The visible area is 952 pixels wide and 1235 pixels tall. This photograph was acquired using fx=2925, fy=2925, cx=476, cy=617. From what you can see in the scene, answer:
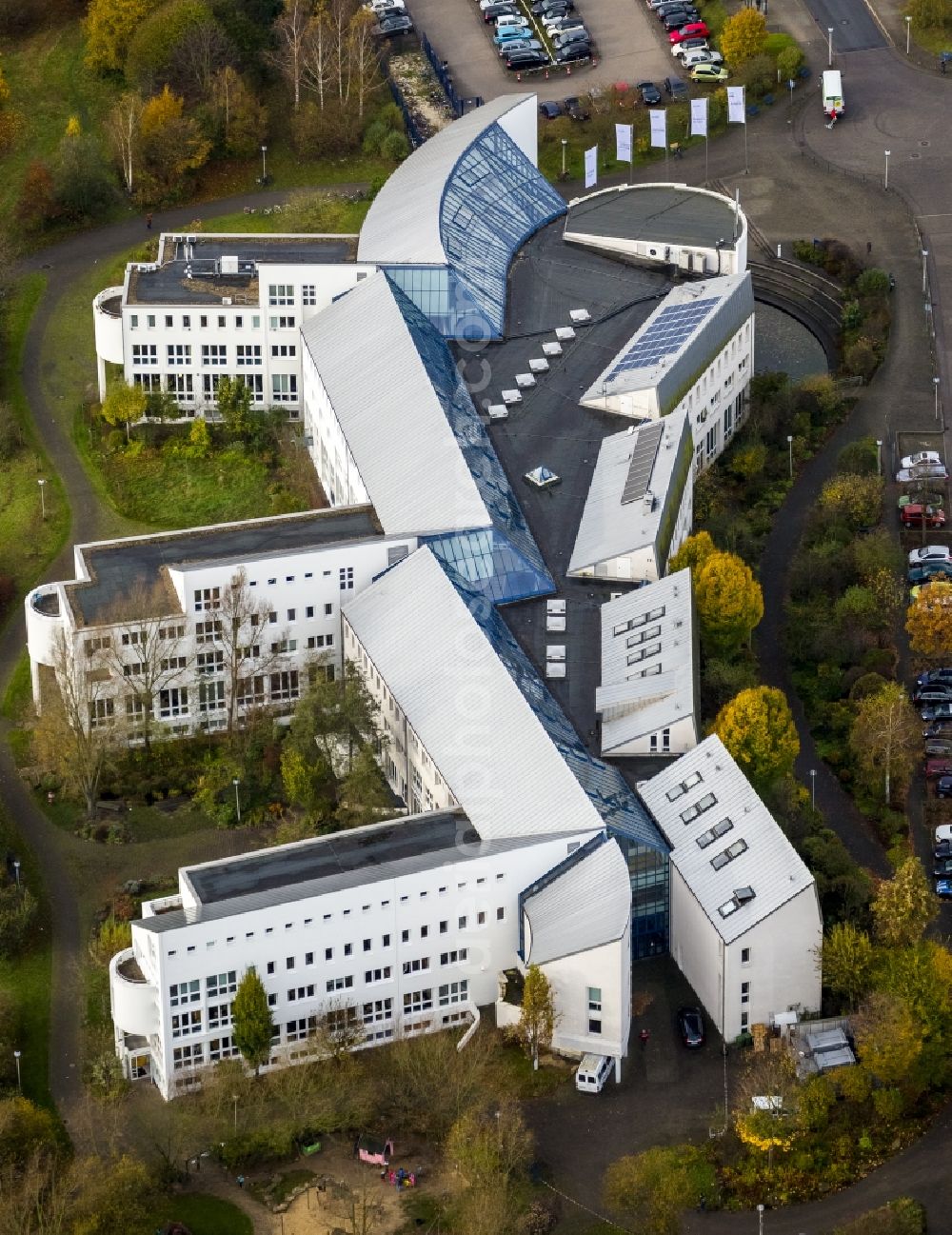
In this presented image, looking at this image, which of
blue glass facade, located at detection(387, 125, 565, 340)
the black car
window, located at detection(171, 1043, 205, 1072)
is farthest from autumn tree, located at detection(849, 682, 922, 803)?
blue glass facade, located at detection(387, 125, 565, 340)

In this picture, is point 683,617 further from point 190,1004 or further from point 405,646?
point 190,1004

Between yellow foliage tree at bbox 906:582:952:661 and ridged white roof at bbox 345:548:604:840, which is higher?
ridged white roof at bbox 345:548:604:840

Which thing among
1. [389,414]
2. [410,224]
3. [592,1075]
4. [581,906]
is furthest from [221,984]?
[410,224]

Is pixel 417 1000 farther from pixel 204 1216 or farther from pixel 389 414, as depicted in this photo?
pixel 389 414

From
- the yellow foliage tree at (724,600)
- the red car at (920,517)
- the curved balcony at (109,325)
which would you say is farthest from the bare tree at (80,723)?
the red car at (920,517)

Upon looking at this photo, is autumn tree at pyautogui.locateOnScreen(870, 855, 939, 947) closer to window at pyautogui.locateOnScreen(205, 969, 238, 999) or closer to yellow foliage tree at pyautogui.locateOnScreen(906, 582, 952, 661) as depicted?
yellow foliage tree at pyautogui.locateOnScreen(906, 582, 952, 661)

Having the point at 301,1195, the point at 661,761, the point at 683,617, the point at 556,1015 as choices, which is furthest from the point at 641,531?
the point at 301,1195

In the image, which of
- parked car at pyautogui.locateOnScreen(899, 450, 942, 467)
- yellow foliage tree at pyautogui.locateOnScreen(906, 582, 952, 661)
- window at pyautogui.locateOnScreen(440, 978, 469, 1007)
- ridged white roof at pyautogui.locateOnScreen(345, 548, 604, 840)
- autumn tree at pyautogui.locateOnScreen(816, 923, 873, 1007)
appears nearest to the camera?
autumn tree at pyautogui.locateOnScreen(816, 923, 873, 1007)
